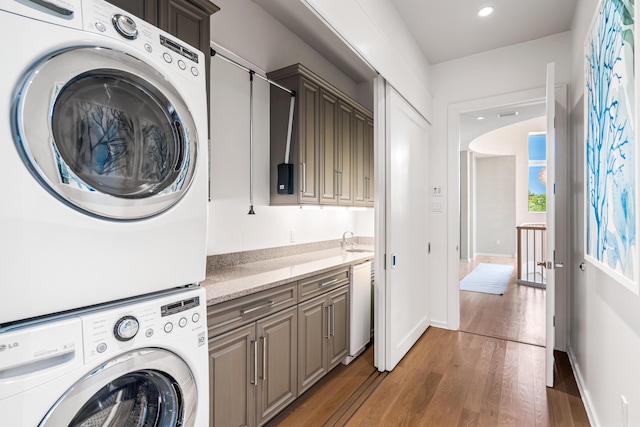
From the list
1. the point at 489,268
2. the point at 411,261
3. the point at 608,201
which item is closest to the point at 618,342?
the point at 608,201

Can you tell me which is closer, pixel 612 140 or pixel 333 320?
pixel 612 140

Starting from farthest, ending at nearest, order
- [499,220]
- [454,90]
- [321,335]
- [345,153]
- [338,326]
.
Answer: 1. [499,220]
2. [454,90]
3. [345,153]
4. [338,326]
5. [321,335]

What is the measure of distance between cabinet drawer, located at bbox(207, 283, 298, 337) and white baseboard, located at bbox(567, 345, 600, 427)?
1915mm

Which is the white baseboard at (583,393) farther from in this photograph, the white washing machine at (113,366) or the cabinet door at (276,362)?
the white washing machine at (113,366)

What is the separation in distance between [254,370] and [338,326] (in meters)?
0.97

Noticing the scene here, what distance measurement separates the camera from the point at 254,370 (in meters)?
1.77

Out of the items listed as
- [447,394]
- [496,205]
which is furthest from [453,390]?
[496,205]

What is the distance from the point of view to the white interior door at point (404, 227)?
266 cm

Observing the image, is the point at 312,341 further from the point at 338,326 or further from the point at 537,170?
the point at 537,170

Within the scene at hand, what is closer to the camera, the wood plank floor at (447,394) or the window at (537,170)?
the wood plank floor at (447,394)

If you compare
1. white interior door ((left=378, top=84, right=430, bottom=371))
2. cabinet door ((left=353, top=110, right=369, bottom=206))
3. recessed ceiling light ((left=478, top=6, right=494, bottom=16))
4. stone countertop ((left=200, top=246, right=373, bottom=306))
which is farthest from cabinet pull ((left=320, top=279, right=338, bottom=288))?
recessed ceiling light ((left=478, top=6, right=494, bottom=16))

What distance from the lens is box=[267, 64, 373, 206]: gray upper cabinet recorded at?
8.50 ft

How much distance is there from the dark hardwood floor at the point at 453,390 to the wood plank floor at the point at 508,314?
4cm

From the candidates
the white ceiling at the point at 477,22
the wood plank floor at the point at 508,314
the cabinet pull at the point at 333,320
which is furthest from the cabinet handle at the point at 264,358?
the white ceiling at the point at 477,22
